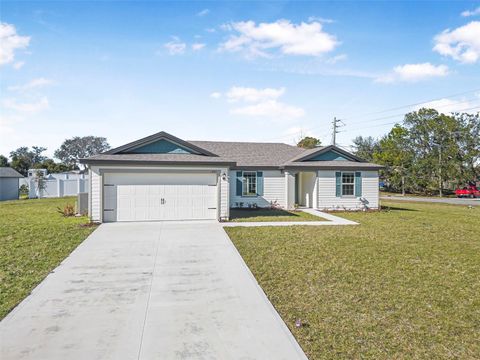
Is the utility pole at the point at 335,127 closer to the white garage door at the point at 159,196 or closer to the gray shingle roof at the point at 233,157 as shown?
the gray shingle roof at the point at 233,157

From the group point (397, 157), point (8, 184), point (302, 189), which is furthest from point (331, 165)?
point (397, 157)

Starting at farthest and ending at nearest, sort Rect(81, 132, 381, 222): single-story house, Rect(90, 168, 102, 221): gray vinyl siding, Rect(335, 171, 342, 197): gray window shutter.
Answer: Rect(335, 171, 342, 197): gray window shutter
Rect(81, 132, 381, 222): single-story house
Rect(90, 168, 102, 221): gray vinyl siding

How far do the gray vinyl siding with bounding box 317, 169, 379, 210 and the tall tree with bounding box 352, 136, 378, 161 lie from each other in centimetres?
3377

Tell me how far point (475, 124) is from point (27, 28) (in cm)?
5033

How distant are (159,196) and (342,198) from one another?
11.0 m

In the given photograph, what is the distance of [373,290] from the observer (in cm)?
571

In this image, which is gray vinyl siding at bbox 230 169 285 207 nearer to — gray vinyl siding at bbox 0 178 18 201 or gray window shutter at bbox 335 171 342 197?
gray window shutter at bbox 335 171 342 197

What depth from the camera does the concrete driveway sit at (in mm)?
3705

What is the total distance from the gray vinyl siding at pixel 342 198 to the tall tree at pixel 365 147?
3377 cm

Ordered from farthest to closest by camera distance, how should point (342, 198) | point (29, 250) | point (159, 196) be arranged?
1. point (342, 198)
2. point (159, 196)
3. point (29, 250)

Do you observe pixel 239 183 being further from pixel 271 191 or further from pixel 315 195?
pixel 315 195

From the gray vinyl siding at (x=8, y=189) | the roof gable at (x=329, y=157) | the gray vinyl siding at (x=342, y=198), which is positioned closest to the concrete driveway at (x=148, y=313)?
the gray vinyl siding at (x=342, y=198)

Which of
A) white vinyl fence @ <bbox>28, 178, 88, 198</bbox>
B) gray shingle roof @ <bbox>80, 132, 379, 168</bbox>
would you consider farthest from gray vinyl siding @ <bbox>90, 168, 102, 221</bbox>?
white vinyl fence @ <bbox>28, 178, 88, 198</bbox>

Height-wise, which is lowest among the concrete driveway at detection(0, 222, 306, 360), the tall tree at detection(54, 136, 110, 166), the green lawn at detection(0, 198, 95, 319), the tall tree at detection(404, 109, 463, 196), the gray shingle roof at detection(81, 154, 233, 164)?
the concrete driveway at detection(0, 222, 306, 360)
